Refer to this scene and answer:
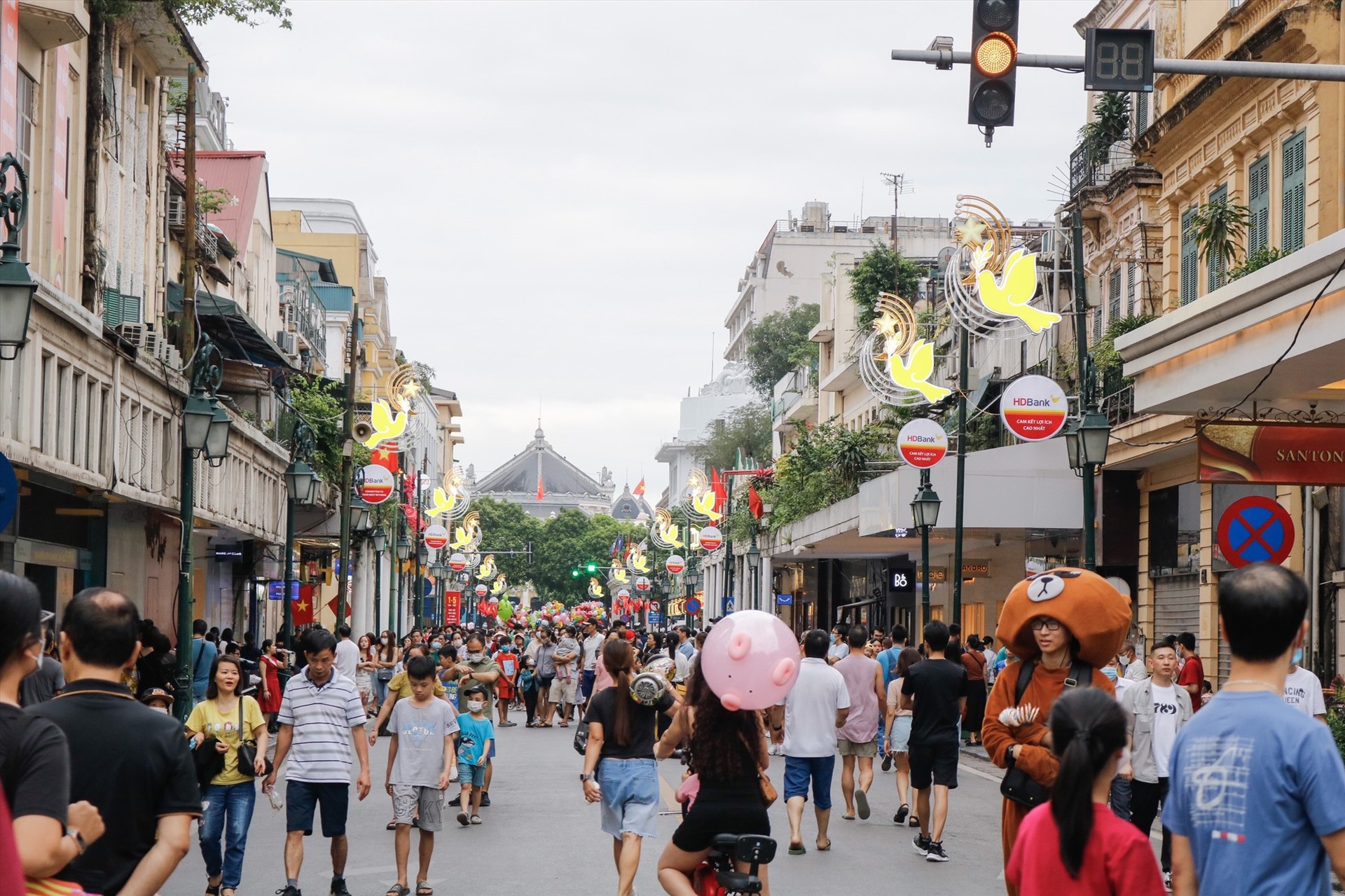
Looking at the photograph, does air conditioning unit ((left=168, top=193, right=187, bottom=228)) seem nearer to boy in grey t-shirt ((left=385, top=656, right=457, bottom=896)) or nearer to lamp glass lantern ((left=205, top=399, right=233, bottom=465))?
lamp glass lantern ((left=205, top=399, right=233, bottom=465))

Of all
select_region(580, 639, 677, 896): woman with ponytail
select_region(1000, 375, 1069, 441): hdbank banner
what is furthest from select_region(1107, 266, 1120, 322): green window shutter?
select_region(580, 639, 677, 896): woman with ponytail

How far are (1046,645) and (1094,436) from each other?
1291cm

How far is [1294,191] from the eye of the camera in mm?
23672

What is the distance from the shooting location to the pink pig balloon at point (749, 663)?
9156 mm

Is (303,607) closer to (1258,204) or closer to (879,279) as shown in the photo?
(879,279)

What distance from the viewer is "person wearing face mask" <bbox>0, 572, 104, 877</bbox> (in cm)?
452

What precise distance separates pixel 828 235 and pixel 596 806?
80234 mm

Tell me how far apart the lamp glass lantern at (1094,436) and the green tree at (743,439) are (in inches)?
2491

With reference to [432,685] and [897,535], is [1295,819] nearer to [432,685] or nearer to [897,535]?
[432,685]

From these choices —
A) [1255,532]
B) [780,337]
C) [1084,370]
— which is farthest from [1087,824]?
[780,337]

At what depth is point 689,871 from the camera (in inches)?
353

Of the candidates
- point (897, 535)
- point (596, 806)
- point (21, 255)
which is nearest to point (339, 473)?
point (897, 535)

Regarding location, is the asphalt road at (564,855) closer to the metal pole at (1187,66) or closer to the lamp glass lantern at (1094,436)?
the lamp glass lantern at (1094,436)

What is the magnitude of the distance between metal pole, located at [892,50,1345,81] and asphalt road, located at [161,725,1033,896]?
5.73 metres
